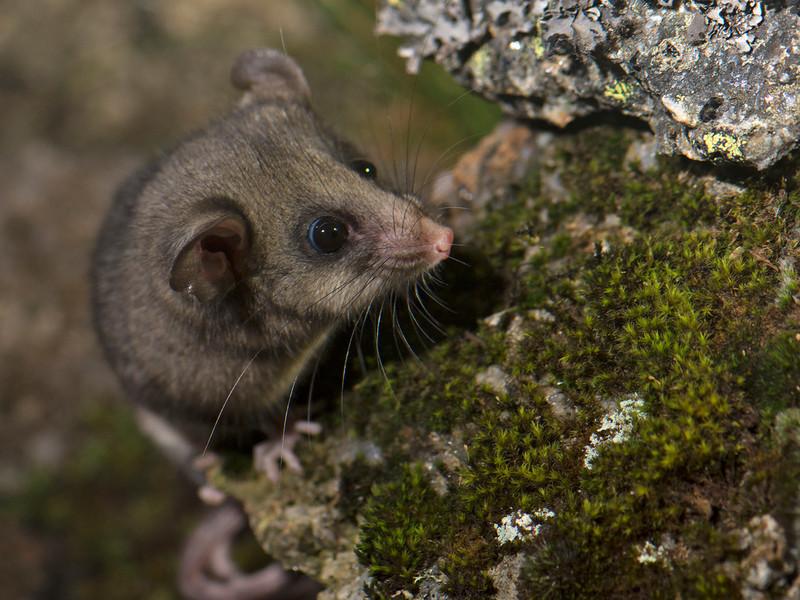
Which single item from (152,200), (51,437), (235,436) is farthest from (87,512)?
(152,200)

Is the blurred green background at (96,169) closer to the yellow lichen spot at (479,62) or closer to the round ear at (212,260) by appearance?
the yellow lichen spot at (479,62)

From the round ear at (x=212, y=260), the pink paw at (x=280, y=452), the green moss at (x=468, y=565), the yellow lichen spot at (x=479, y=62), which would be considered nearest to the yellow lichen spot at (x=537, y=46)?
the yellow lichen spot at (x=479, y=62)

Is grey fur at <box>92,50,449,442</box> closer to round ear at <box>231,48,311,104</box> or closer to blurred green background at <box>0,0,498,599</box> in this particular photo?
round ear at <box>231,48,311,104</box>

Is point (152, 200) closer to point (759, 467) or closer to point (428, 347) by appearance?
point (428, 347)

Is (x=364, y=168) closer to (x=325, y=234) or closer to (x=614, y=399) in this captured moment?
(x=325, y=234)

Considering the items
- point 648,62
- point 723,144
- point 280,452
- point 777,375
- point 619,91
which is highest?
point 648,62

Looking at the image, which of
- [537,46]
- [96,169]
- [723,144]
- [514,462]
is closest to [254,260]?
[514,462]
